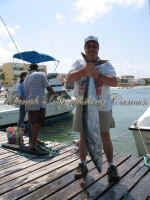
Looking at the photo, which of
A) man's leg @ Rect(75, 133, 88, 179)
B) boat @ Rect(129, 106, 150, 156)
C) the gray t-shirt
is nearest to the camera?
man's leg @ Rect(75, 133, 88, 179)

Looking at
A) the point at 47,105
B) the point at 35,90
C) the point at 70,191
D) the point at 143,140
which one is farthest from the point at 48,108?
the point at 70,191

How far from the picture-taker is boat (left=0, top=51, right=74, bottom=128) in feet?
30.2

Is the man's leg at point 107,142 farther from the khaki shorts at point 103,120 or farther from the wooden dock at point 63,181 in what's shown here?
the wooden dock at point 63,181

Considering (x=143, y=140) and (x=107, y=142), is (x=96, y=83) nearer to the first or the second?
(x=107, y=142)

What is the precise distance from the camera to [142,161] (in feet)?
9.96

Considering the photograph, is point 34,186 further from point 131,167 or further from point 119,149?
point 119,149

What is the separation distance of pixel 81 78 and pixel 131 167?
1465 millimetres

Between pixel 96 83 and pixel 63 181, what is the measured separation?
1236mm

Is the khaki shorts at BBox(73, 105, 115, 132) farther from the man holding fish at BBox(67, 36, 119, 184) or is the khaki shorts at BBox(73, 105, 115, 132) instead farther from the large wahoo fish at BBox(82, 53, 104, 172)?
the large wahoo fish at BBox(82, 53, 104, 172)

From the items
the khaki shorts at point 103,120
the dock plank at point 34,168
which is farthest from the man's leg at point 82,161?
the dock plank at point 34,168

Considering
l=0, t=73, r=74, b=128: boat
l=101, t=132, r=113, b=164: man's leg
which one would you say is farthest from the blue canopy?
l=101, t=132, r=113, b=164: man's leg

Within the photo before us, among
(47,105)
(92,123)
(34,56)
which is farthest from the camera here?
(47,105)

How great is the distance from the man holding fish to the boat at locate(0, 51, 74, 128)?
548cm

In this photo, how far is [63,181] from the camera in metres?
2.46
